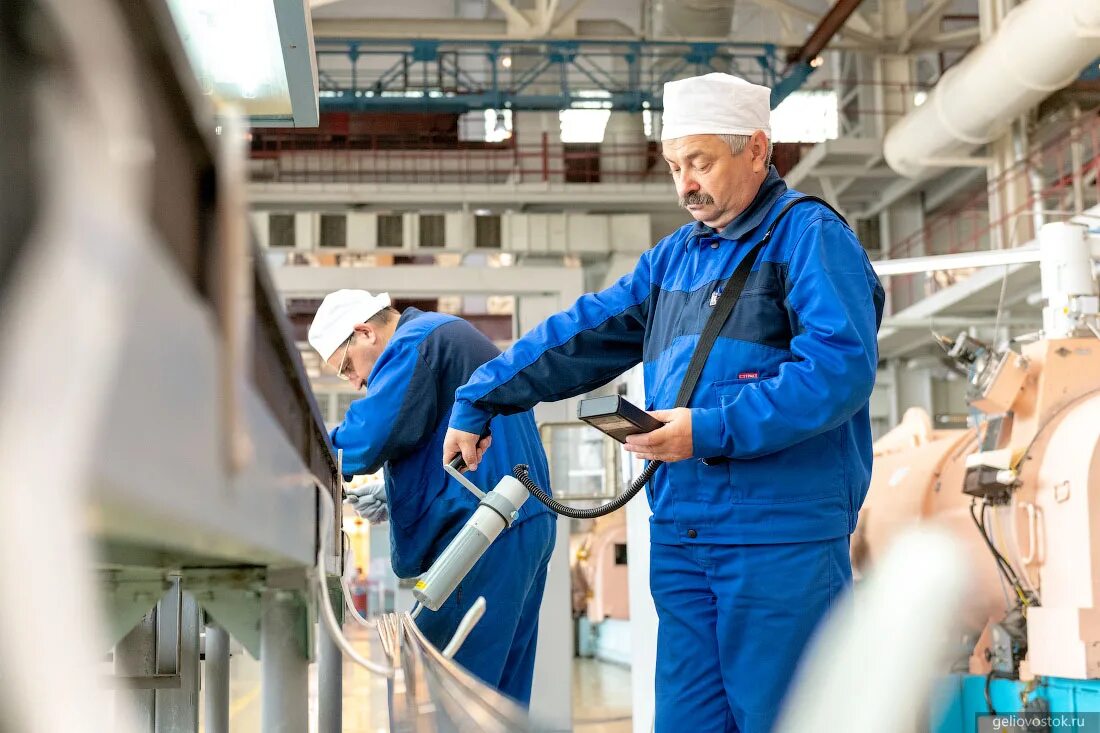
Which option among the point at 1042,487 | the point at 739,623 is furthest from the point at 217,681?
the point at 1042,487

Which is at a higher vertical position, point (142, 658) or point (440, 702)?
point (440, 702)

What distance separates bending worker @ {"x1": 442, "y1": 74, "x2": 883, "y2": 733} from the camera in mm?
1897

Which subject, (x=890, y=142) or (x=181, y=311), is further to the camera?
(x=890, y=142)

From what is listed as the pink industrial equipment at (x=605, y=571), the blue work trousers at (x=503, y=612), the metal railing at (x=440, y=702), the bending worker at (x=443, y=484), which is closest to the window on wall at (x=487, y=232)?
the pink industrial equipment at (x=605, y=571)

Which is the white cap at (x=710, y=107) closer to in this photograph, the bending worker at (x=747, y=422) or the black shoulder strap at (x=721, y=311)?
the bending worker at (x=747, y=422)

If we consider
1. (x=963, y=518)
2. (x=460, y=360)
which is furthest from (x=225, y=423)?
(x=963, y=518)

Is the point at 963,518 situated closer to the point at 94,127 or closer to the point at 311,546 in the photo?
the point at 311,546

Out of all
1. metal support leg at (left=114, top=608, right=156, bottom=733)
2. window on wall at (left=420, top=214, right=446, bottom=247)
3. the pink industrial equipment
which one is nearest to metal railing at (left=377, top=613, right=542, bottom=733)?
metal support leg at (left=114, top=608, right=156, bottom=733)

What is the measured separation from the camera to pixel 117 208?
414mm

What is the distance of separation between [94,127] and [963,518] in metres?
4.68

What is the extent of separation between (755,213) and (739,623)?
737 mm

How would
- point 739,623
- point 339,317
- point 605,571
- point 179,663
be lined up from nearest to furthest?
1. point 739,623
2. point 179,663
3. point 339,317
4. point 605,571

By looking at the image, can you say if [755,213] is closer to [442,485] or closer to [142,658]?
[442,485]

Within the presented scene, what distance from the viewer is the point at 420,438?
109 inches
